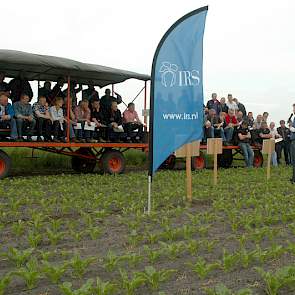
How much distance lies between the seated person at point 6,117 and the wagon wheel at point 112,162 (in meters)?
2.88

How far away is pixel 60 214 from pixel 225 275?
348 cm

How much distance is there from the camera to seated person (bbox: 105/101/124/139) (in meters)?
14.0

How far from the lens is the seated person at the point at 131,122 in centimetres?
1426

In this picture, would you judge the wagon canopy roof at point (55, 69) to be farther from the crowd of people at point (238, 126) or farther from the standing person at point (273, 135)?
the standing person at point (273, 135)

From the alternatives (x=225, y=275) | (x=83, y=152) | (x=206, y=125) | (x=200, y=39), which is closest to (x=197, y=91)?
(x=200, y=39)

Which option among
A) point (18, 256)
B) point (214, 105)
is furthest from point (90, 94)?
point (18, 256)

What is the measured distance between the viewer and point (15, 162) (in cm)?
1599

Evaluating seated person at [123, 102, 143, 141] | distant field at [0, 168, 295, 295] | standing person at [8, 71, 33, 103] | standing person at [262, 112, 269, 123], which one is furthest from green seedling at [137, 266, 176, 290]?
standing person at [262, 112, 269, 123]

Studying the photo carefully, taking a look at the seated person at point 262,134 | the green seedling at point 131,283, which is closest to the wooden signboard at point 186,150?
the green seedling at point 131,283

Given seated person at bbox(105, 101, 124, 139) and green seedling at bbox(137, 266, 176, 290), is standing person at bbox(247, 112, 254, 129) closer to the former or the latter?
seated person at bbox(105, 101, 124, 139)

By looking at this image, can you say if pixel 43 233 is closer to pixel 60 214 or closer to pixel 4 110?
pixel 60 214

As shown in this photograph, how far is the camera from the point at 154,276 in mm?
3803

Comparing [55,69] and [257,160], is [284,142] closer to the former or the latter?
[257,160]

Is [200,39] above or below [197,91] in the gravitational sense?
above
